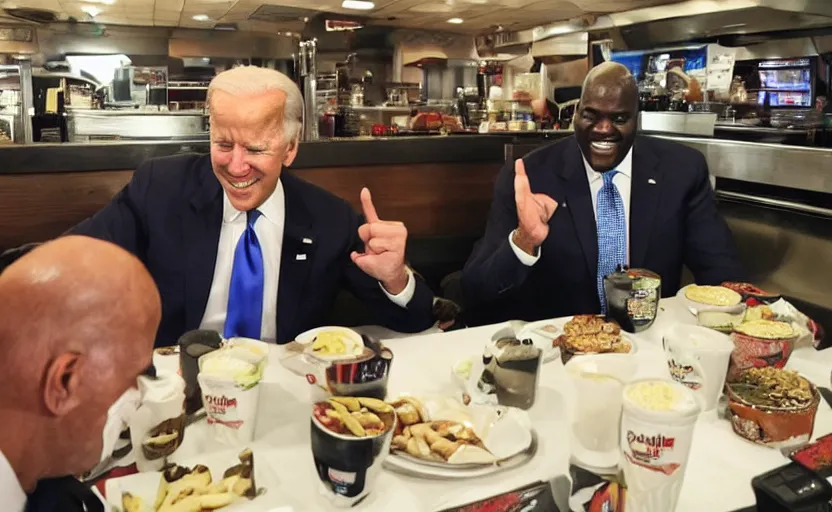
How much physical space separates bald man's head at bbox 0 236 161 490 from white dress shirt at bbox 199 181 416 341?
47.2 inches

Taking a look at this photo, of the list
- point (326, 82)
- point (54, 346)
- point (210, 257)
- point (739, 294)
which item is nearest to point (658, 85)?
point (326, 82)

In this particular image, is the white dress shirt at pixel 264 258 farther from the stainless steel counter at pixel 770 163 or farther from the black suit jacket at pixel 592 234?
the stainless steel counter at pixel 770 163

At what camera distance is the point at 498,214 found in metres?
2.54

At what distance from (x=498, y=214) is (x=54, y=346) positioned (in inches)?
77.5

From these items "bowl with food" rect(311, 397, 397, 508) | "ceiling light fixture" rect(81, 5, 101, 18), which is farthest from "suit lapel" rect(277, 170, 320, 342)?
"ceiling light fixture" rect(81, 5, 101, 18)

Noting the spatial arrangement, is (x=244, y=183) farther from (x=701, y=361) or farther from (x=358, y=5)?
(x=358, y=5)

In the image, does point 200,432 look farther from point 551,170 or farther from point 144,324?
point 551,170

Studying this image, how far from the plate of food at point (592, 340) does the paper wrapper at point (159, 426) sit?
2.70 ft

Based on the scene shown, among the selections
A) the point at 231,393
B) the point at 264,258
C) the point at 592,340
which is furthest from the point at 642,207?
the point at 231,393

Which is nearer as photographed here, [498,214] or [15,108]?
[498,214]

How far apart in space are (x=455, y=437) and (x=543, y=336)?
645mm

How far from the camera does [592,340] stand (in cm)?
153

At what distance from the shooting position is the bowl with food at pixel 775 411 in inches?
48.3

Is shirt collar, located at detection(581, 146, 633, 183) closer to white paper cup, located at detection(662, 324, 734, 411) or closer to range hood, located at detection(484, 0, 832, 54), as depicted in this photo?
white paper cup, located at detection(662, 324, 734, 411)
